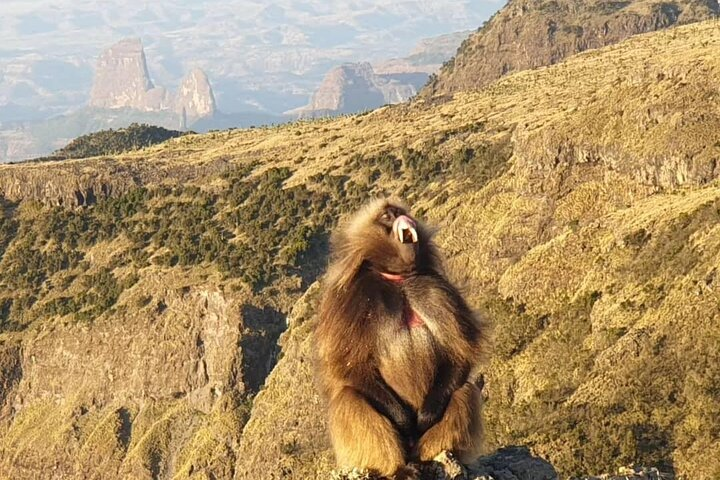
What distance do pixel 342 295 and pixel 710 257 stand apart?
944 inches

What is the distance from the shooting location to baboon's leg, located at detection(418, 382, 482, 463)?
891cm

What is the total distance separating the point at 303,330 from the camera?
4884 cm

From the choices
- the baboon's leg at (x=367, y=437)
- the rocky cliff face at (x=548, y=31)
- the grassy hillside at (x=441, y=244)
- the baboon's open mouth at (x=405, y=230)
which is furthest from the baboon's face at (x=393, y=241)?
the rocky cliff face at (x=548, y=31)

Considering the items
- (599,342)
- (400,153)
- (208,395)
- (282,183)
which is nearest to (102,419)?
(208,395)

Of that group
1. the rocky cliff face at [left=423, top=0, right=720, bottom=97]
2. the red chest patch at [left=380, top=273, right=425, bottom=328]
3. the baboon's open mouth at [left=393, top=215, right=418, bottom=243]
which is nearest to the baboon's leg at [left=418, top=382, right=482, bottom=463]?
the red chest patch at [left=380, top=273, right=425, bottom=328]

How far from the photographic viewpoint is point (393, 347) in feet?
28.1

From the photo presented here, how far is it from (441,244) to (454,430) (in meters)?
40.4

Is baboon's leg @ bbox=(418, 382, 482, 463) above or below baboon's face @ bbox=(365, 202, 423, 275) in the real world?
below

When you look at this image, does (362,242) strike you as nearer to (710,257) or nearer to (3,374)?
(710,257)

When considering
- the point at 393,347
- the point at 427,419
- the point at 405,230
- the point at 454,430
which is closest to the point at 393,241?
the point at 405,230

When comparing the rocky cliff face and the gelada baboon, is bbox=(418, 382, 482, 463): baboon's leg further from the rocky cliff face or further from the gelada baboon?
the rocky cliff face

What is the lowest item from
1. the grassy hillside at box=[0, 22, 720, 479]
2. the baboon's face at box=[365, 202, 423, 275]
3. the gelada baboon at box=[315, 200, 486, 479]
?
the grassy hillside at box=[0, 22, 720, 479]

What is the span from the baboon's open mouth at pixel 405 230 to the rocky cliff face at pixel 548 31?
5125 inches

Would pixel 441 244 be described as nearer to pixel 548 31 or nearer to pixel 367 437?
pixel 367 437
